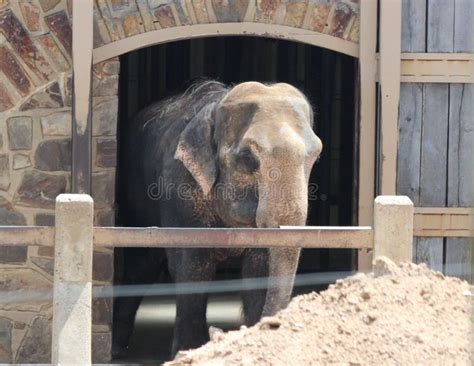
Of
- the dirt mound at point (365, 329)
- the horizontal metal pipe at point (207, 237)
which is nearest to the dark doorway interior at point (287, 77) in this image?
the horizontal metal pipe at point (207, 237)

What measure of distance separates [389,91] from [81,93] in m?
1.98

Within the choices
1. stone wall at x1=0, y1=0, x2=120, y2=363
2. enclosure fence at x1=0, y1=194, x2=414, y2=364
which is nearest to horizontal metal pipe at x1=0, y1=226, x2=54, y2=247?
enclosure fence at x1=0, y1=194, x2=414, y2=364

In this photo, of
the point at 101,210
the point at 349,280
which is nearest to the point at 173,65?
the point at 101,210

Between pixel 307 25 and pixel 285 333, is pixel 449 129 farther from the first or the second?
pixel 285 333

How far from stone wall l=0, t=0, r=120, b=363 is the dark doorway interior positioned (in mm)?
3657

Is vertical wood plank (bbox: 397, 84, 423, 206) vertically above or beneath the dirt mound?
above

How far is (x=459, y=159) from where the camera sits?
883 cm

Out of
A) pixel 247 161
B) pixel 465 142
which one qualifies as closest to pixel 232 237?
pixel 247 161

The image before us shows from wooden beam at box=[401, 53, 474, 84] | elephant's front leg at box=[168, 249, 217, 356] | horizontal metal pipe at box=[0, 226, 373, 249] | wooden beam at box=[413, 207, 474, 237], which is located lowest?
elephant's front leg at box=[168, 249, 217, 356]

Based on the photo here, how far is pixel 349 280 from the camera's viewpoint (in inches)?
230

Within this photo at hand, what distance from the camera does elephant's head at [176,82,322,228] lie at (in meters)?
7.95

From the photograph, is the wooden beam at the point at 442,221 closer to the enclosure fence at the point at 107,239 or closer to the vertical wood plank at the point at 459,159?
the vertical wood plank at the point at 459,159

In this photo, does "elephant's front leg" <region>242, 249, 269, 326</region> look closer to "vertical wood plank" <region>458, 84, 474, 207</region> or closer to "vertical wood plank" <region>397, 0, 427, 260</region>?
"vertical wood plank" <region>397, 0, 427, 260</region>

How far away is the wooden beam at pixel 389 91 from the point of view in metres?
8.53
